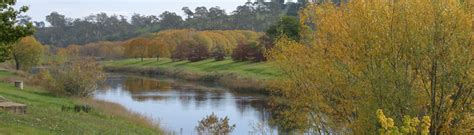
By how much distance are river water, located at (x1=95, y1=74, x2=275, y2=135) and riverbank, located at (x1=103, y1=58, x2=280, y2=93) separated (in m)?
3.47

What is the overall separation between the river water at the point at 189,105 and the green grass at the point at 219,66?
6629 millimetres

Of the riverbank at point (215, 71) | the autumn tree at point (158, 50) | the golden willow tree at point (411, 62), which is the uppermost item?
the golden willow tree at point (411, 62)

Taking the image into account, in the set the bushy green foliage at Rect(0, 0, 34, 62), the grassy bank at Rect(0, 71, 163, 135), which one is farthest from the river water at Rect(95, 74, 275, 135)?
the bushy green foliage at Rect(0, 0, 34, 62)

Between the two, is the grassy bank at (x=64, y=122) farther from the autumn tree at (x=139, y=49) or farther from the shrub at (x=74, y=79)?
the autumn tree at (x=139, y=49)

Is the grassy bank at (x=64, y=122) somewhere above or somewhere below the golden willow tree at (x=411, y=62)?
below

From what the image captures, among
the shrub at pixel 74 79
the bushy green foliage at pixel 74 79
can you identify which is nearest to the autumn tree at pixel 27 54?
the bushy green foliage at pixel 74 79

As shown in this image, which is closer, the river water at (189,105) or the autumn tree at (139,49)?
the river water at (189,105)

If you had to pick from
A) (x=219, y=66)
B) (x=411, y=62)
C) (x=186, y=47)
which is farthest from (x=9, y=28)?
(x=186, y=47)

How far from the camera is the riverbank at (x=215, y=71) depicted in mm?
59597

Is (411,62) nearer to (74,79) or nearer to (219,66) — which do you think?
(74,79)

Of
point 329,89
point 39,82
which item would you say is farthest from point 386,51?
point 39,82

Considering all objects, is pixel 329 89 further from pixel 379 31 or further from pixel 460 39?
pixel 460 39

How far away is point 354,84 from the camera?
19.3 metres

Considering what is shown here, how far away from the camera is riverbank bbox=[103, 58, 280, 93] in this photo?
5960 cm
